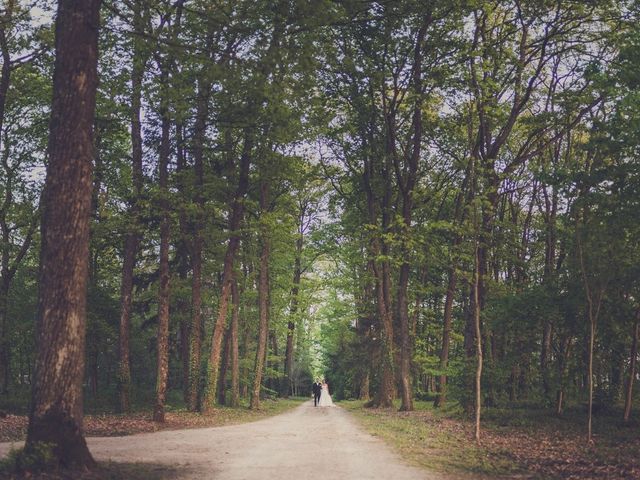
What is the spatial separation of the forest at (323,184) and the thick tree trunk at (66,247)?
3 centimetres

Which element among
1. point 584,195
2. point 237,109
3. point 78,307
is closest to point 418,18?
point 584,195

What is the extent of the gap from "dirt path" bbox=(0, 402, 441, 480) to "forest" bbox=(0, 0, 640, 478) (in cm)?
179

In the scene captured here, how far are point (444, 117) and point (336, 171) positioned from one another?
25.5ft

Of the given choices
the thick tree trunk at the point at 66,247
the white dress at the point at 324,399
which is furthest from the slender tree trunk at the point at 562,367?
the white dress at the point at 324,399

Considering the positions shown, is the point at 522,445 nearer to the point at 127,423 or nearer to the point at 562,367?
the point at 562,367

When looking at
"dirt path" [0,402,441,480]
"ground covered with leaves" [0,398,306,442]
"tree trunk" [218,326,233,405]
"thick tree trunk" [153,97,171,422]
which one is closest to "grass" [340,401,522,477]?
"dirt path" [0,402,441,480]

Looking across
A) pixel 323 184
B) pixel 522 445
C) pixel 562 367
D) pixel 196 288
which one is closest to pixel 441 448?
pixel 522 445

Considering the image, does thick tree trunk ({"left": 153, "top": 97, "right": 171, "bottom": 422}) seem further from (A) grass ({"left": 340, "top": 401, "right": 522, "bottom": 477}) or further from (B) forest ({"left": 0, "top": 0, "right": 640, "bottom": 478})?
(A) grass ({"left": 340, "top": 401, "right": 522, "bottom": 477})

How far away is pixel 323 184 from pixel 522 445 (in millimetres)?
26874

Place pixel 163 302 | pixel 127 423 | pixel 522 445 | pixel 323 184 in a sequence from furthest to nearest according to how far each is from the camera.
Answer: pixel 323 184 < pixel 163 302 < pixel 127 423 < pixel 522 445

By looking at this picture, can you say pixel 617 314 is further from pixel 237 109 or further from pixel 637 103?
pixel 237 109

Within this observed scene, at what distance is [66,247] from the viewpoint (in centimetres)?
737

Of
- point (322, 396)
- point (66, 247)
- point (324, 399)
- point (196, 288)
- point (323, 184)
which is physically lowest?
point (324, 399)

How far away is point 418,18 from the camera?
19391 millimetres
